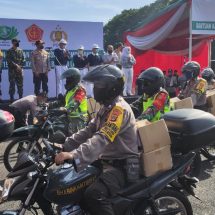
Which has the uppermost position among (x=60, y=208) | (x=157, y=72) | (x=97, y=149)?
(x=157, y=72)

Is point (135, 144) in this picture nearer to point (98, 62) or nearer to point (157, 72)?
point (157, 72)

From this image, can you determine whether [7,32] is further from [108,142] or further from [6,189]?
[6,189]

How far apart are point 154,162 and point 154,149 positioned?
0.39ft

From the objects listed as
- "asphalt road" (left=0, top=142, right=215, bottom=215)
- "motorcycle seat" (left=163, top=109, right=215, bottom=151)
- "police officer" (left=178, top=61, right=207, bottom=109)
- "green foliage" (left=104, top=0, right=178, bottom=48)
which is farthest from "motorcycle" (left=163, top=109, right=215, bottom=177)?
"green foliage" (left=104, top=0, right=178, bottom=48)

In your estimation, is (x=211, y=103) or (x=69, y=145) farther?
(x=211, y=103)

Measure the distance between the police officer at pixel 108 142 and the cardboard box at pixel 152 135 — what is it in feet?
0.31

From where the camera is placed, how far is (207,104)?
20.8 ft

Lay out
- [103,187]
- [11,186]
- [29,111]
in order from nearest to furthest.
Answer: [11,186]
[103,187]
[29,111]

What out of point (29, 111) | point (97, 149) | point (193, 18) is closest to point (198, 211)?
point (97, 149)

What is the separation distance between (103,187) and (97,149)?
1.20 ft

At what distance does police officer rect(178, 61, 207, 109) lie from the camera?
20.8 ft

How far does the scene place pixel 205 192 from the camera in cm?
486

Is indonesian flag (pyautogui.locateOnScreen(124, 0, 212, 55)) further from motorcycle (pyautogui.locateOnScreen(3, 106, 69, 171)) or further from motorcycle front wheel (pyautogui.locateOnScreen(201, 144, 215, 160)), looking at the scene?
motorcycle (pyautogui.locateOnScreen(3, 106, 69, 171))

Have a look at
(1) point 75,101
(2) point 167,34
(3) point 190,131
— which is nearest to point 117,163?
(3) point 190,131
